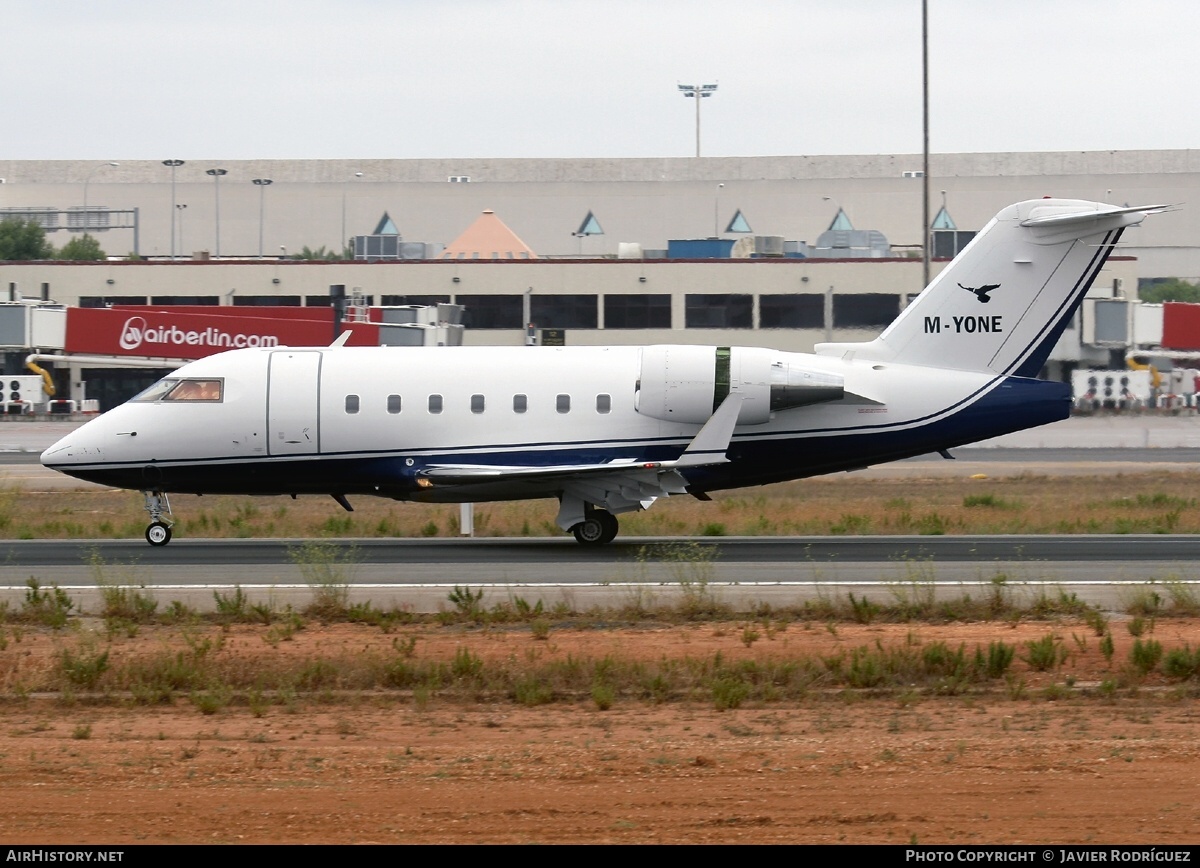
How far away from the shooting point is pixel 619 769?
35.6ft

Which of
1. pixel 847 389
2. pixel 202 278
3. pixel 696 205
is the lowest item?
pixel 847 389

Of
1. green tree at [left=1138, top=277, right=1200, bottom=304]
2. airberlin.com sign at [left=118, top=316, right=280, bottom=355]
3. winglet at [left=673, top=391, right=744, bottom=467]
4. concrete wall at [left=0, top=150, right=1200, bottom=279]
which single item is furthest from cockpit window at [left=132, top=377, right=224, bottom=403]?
green tree at [left=1138, top=277, right=1200, bottom=304]

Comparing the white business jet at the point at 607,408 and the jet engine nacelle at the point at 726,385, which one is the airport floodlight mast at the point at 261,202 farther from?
the jet engine nacelle at the point at 726,385

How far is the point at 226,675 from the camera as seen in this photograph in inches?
561

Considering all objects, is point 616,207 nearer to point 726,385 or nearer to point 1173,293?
point 1173,293

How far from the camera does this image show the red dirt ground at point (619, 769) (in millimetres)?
9398

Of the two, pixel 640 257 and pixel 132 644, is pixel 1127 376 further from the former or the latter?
pixel 132 644

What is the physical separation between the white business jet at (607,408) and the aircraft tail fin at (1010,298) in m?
0.03

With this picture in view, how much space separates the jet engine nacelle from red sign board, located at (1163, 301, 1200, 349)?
180ft

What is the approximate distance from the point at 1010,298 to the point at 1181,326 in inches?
2126

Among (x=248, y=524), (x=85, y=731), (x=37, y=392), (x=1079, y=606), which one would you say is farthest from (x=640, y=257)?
(x=85, y=731)

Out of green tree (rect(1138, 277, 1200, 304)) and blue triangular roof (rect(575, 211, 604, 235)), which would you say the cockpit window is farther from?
green tree (rect(1138, 277, 1200, 304))

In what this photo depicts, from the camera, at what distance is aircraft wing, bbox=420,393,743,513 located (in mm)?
22656

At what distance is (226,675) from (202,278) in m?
62.9
